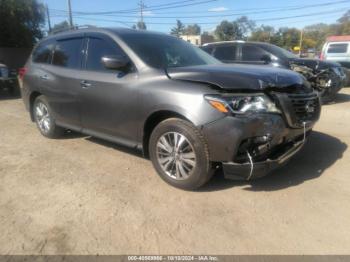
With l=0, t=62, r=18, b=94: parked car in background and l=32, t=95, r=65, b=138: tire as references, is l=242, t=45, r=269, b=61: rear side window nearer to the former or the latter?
l=32, t=95, r=65, b=138: tire

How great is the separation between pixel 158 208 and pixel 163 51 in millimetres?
2115

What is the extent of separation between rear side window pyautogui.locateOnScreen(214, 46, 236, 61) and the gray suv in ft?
16.1

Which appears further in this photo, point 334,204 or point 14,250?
point 334,204

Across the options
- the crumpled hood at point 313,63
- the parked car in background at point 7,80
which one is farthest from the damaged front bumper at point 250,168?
the parked car in background at point 7,80

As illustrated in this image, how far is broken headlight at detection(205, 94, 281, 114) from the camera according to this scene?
134 inches

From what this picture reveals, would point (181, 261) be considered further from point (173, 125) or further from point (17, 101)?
point (17, 101)

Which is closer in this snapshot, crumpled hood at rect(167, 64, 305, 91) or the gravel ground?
the gravel ground

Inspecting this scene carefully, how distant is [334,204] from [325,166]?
42.5 inches

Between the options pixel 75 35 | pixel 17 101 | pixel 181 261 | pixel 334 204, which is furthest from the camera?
pixel 17 101

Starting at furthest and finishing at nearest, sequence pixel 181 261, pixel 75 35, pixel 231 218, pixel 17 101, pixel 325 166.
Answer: pixel 17 101
pixel 75 35
pixel 325 166
pixel 231 218
pixel 181 261

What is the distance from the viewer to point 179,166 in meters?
3.89

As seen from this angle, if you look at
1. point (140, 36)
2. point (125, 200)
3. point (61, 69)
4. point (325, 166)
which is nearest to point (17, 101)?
point (61, 69)

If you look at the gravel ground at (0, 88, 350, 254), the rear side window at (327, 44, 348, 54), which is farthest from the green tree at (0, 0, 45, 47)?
the gravel ground at (0, 88, 350, 254)

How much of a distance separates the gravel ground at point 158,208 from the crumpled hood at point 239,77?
1.18 m
